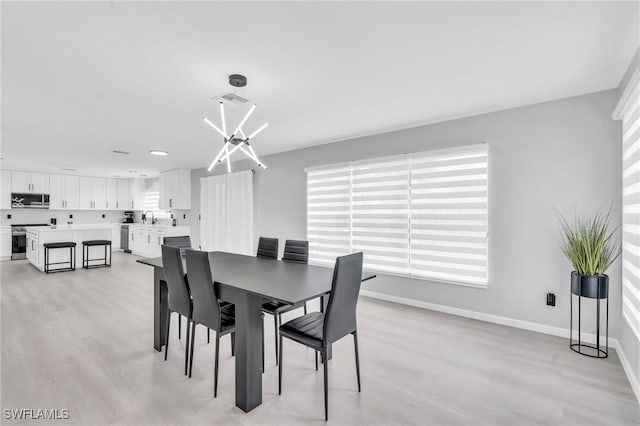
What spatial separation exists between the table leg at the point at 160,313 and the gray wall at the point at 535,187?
118 inches

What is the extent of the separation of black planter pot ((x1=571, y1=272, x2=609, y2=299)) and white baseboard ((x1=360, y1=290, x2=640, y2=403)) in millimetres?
523

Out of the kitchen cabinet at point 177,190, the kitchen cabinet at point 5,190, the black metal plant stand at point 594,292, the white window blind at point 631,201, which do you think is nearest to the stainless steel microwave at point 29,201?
the kitchen cabinet at point 5,190

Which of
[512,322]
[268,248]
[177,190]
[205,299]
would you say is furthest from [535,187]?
[177,190]

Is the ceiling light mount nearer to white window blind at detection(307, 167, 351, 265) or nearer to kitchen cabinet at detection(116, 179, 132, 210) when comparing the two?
white window blind at detection(307, 167, 351, 265)

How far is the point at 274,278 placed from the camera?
2428mm

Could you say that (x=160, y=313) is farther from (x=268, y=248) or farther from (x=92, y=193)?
(x=92, y=193)

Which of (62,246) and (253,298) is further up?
(253,298)

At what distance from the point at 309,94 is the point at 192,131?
2.15m

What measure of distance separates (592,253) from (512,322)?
1158 millimetres

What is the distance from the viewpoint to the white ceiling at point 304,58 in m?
1.80

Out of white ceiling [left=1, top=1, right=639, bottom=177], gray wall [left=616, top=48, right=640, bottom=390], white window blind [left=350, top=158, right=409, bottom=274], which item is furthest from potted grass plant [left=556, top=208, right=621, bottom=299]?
white window blind [left=350, top=158, right=409, bottom=274]

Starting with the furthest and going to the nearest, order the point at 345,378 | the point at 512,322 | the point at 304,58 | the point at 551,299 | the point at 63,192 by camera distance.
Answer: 1. the point at 63,192
2. the point at 512,322
3. the point at 551,299
4. the point at 345,378
5. the point at 304,58

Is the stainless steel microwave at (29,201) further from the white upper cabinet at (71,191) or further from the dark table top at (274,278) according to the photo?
the dark table top at (274,278)

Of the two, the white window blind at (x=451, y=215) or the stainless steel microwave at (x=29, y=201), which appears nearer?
the white window blind at (x=451, y=215)
